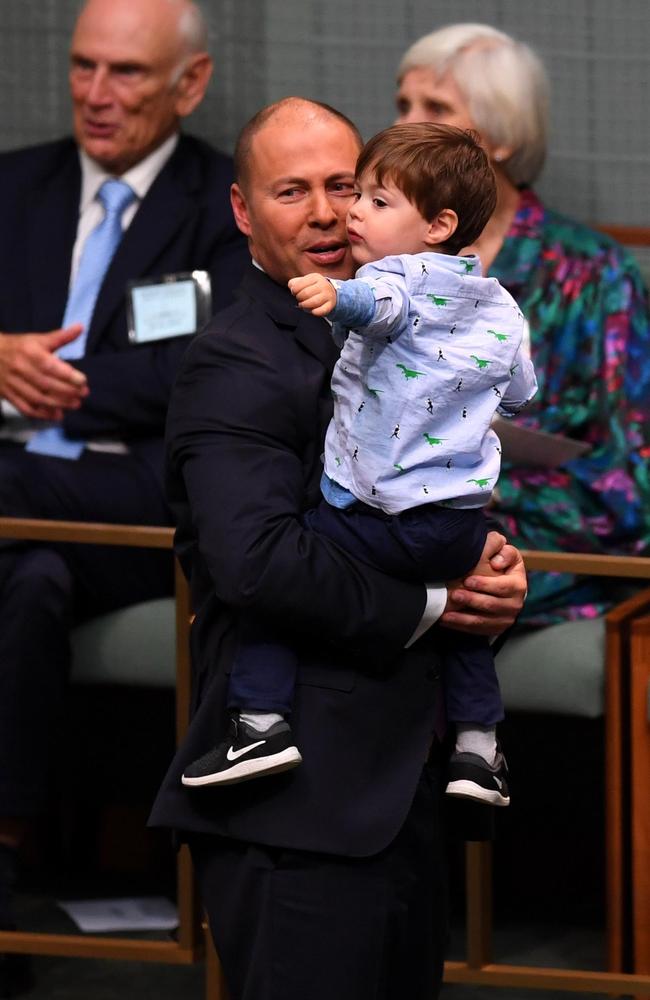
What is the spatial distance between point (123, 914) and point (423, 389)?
6.70 feet

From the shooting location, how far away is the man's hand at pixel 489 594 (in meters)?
2.23

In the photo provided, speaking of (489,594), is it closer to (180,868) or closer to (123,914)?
(180,868)

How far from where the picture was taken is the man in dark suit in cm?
212

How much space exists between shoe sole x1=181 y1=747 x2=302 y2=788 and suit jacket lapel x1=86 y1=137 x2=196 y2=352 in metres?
2.02

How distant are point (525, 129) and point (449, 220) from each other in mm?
2025

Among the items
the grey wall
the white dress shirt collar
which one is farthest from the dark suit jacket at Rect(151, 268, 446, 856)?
the grey wall

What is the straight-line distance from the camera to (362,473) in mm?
2117

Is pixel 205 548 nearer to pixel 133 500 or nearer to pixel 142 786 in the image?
pixel 133 500

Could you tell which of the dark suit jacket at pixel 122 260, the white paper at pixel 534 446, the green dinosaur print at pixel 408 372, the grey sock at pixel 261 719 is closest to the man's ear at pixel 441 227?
the green dinosaur print at pixel 408 372

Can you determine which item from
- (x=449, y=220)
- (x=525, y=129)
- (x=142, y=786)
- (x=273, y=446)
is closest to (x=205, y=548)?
(x=273, y=446)

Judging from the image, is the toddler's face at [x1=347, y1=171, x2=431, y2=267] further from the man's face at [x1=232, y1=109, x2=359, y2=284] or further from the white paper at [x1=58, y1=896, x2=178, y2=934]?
the white paper at [x1=58, y1=896, x2=178, y2=934]

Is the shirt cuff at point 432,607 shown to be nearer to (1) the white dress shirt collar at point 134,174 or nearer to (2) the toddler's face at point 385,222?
(2) the toddler's face at point 385,222

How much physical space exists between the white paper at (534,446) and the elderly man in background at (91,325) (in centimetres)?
74

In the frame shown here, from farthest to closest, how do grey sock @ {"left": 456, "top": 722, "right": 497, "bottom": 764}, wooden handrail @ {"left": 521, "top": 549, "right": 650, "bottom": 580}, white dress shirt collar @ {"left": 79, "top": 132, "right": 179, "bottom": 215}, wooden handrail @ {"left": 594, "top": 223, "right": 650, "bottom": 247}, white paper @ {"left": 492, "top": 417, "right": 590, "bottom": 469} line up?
wooden handrail @ {"left": 594, "top": 223, "right": 650, "bottom": 247} < white dress shirt collar @ {"left": 79, "top": 132, "right": 179, "bottom": 215} < white paper @ {"left": 492, "top": 417, "right": 590, "bottom": 469} < wooden handrail @ {"left": 521, "top": 549, "right": 650, "bottom": 580} < grey sock @ {"left": 456, "top": 722, "right": 497, "bottom": 764}
